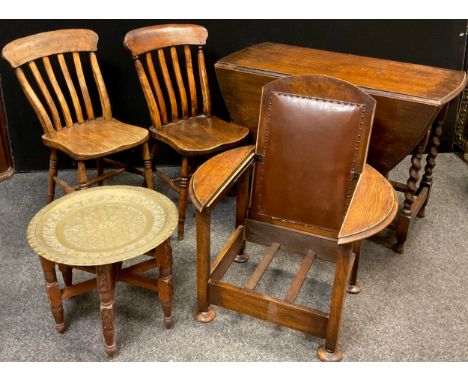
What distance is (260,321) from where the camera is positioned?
231 centimetres

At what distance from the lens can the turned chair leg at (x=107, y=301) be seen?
75.9 inches

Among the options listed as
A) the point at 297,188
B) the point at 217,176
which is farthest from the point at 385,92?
the point at 217,176

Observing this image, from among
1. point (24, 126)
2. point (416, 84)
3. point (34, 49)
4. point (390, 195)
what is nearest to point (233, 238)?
point (390, 195)

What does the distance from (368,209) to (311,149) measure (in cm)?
43

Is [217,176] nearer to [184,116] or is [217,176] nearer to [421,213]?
[184,116]

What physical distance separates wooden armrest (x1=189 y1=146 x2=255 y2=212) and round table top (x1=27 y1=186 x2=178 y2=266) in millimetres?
198

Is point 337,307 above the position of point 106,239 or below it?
below

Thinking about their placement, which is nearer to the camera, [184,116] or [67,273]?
[67,273]

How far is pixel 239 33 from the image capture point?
11.0 feet

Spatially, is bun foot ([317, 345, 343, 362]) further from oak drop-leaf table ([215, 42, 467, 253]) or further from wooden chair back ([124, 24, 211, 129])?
wooden chair back ([124, 24, 211, 129])

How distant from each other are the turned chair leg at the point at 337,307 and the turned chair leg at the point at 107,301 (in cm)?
82

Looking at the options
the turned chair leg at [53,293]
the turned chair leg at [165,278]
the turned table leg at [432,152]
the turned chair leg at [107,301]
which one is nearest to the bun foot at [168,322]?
the turned chair leg at [165,278]

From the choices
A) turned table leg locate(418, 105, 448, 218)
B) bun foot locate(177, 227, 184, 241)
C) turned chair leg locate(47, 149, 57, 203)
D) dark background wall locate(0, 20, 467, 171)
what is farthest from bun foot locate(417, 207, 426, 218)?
turned chair leg locate(47, 149, 57, 203)

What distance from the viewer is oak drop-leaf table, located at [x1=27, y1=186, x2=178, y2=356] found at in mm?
1916
